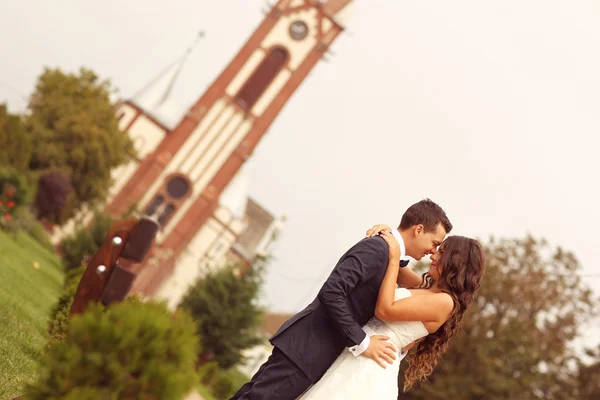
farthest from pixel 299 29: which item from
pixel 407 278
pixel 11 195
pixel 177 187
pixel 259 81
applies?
pixel 407 278

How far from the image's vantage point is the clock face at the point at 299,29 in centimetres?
3797

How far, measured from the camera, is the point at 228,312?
26.9 m

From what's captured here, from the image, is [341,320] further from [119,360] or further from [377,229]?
[119,360]

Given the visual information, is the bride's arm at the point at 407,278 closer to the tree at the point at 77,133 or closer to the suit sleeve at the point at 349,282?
the suit sleeve at the point at 349,282

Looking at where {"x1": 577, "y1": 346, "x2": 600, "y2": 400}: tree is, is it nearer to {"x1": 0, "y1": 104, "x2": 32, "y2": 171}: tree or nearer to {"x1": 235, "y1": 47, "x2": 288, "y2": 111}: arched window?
{"x1": 235, "y1": 47, "x2": 288, "y2": 111}: arched window

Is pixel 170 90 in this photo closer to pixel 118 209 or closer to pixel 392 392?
pixel 118 209

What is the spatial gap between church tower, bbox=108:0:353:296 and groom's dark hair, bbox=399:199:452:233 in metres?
32.7

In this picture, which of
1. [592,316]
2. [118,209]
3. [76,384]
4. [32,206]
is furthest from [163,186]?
[76,384]

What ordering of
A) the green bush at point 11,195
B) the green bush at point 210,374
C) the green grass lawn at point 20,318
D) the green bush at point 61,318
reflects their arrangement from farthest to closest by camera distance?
the green bush at point 210,374, the green bush at point 11,195, the green bush at point 61,318, the green grass lawn at point 20,318

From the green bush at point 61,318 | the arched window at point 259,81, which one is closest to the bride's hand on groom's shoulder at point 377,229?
the green bush at point 61,318

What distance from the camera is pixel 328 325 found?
15.6 ft

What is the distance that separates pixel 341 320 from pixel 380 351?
1.15 ft

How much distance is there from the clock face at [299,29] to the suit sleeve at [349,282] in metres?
34.2

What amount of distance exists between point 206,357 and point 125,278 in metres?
22.2
